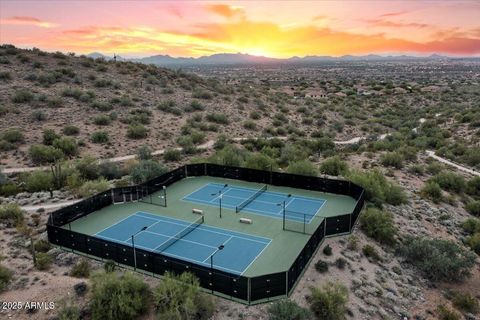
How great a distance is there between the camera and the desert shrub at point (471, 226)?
2462 cm

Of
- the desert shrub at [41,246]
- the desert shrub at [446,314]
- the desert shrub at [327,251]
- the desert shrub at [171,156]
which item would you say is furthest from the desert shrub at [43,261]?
the desert shrub at [171,156]

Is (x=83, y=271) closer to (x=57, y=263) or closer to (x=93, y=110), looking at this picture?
(x=57, y=263)

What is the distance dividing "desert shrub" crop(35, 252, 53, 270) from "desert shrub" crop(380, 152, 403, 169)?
29.1 metres

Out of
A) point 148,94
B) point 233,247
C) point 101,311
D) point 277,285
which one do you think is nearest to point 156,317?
point 101,311

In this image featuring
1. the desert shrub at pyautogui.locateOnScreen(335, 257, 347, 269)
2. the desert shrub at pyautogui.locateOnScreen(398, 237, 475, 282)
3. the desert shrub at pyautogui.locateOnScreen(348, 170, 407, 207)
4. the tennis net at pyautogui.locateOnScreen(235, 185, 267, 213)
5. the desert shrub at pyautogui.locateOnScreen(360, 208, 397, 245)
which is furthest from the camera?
the desert shrub at pyautogui.locateOnScreen(348, 170, 407, 207)

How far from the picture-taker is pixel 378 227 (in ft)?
70.6

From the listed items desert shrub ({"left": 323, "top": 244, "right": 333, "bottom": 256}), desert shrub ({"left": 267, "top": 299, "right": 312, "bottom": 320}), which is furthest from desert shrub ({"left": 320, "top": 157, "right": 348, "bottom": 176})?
desert shrub ({"left": 267, "top": 299, "right": 312, "bottom": 320})

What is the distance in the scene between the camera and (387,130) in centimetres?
5841

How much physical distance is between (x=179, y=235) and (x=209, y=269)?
6.05 meters

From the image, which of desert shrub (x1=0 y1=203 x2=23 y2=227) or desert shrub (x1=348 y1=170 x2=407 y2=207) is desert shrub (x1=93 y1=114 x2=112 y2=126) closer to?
desert shrub (x1=0 y1=203 x2=23 y2=227)

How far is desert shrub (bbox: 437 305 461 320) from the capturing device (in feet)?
53.6

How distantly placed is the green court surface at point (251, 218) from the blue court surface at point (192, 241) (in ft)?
1.48

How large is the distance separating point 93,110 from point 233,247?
3597cm

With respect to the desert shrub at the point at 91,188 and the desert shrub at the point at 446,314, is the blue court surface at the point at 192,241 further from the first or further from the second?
the desert shrub at the point at 446,314
